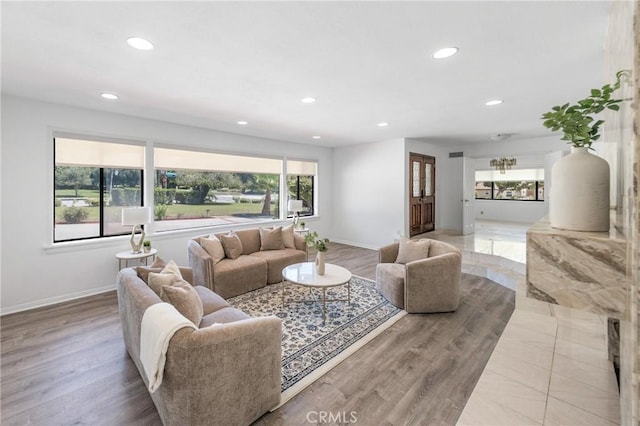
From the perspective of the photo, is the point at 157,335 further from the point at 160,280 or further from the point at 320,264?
the point at 320,264

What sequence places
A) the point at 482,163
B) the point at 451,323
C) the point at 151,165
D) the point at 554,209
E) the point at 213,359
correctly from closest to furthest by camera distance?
the point at 554,209 → the point at 213,359 → the point at 451,323 → the point at 151,165 → the point at 482,163

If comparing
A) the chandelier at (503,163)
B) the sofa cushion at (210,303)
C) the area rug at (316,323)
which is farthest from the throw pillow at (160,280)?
the chandelier at (503,163)

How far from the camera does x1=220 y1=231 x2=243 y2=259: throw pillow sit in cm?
412

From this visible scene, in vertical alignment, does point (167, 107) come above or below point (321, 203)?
above

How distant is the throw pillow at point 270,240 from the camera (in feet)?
15.4

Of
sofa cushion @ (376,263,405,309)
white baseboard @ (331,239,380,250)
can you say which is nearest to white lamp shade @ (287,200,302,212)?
white baseboard @ (331,239,380,250)

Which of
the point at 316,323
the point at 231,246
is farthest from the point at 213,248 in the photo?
the point at 316,323

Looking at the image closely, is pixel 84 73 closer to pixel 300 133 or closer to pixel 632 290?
pixel 300 133

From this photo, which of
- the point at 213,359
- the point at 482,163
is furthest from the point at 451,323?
the point at 482,163

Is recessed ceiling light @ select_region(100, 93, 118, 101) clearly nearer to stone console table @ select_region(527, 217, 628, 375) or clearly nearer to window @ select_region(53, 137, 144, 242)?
window @ select_region(53, 137, 144, 242)

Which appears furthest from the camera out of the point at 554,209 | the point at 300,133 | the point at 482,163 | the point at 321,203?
the point at 482,163

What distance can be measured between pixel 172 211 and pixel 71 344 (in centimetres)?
265

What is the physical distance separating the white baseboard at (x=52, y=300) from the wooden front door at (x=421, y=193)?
5.95 metres

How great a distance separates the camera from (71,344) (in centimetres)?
268
